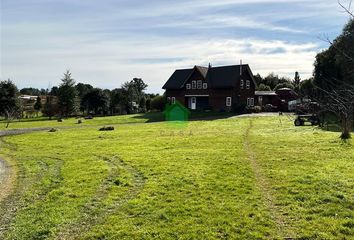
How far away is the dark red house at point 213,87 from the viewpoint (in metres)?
63.0

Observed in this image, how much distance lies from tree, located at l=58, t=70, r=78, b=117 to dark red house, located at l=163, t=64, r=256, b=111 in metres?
16.6

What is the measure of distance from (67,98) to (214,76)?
24995 mm

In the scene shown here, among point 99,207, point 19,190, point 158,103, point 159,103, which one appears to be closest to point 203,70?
point 159,103

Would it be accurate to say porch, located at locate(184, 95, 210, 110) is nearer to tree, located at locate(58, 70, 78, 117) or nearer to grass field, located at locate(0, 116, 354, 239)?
tree, located at locate(58, 70, 78, 117)

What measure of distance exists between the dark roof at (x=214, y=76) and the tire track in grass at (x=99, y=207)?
50660 millimetres

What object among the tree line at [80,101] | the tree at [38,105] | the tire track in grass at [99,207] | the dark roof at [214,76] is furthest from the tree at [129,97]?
the tire track in grass at [99,207]

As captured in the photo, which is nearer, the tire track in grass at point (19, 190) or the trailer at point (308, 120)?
the tire track in grass at point (19, 190)

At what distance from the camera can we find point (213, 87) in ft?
210

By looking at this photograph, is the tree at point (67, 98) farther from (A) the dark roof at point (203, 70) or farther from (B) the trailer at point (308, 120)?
(B) the trailer at point (308, 120)

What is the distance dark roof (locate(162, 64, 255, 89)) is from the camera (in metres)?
63.0

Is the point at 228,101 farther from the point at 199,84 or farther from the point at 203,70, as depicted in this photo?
the point at 203,70

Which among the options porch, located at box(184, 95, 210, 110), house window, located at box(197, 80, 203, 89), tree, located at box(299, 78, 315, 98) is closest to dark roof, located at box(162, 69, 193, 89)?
house window, located at box(197, 80, 203, 89)

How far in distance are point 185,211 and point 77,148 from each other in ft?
46.6

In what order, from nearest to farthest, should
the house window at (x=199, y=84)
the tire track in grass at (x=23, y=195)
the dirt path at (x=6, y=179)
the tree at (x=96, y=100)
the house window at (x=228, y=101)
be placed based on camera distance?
the tire track in grass at (x=23, y=195)
the dirt path at (x=6, y=179)
the house window at (x=228, y=101)
the house window at (x=199, y=84)
the tree at (x=96, y=100)
